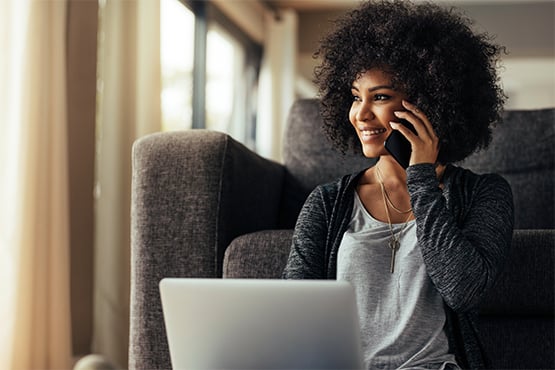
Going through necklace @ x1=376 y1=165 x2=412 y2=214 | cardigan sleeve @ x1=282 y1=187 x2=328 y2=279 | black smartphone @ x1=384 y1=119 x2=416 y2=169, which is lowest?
cardigan sleeve @ x1=282 y1=187 x2=328 y2=279

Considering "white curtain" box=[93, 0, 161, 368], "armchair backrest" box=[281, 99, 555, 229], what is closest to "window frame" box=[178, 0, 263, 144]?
"white curtain" box=[93, 0, 161, 368]

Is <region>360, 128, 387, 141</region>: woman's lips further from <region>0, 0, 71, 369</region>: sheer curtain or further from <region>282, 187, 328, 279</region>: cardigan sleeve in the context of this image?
<region>0, 0, 71, 369</region>: sheer curtain

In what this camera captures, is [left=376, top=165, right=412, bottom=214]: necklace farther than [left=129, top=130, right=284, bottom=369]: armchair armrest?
No

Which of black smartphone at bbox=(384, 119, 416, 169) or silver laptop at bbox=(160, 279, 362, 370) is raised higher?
black smartphone at bbox=(384, 119, 416, 169)

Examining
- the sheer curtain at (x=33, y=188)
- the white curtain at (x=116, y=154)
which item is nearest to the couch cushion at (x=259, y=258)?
the sheer curtain at (x=33, y=188)

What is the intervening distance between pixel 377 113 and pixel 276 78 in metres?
5.24

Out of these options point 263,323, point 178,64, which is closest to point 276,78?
point 178,64

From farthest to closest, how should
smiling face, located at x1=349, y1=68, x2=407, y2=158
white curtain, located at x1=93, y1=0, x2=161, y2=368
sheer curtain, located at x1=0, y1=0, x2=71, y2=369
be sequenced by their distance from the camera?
1. white curtain, located at x1=93, y1=0, x2=161, y2=368
2. sheer curtain, located at x1=0, y1=0, x2=71, y2=369
3. smiling face, located at x1=349, y1=68, x2=407, y2=158

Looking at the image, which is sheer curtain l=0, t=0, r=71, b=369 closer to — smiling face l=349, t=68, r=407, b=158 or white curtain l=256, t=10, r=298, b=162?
smiling face l=349, t=68, r=407, b=158

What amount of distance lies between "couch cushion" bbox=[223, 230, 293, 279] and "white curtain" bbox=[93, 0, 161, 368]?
128 cm

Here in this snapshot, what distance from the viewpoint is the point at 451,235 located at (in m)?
1.25

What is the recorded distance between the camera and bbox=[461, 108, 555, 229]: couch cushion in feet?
7.49

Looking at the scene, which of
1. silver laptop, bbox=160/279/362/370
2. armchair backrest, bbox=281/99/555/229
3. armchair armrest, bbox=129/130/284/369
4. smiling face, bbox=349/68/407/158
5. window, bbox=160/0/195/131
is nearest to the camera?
silver laptop, bbox=160/279/362/370

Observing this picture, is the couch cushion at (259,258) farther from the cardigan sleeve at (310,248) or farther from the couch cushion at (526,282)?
the couch cushion at (526,282)
